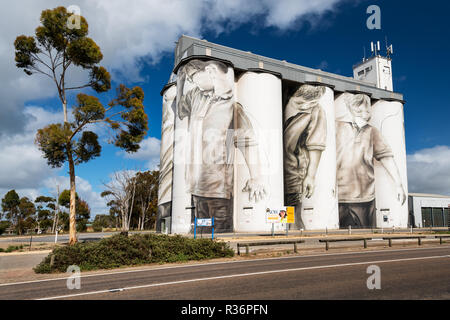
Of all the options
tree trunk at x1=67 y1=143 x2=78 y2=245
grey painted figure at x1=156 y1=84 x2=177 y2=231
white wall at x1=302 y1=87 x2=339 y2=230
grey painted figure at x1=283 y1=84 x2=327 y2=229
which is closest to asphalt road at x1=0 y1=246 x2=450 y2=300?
tree trunk at x1=67 y1=143 x2=78 y2=245

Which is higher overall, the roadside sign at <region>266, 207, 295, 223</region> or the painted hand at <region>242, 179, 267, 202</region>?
the painted hand at <region>242, 179, 267, 202</region>

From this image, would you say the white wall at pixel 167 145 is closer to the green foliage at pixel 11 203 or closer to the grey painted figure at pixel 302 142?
the grey painted figure at pixel 302 142

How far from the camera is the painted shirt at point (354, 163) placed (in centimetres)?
4934

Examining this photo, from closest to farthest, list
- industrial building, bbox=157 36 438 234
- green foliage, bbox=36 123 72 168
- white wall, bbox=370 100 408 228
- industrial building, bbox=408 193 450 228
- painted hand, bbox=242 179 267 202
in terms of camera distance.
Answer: green foliage, bbox=36 123 72 168 < industrial building, bbox=157 36 438 234 < painted hand, bbox=242 179 267 202 < white wall, bbox=370 100 408 228 < industrial building, bbox=408 193 450 228

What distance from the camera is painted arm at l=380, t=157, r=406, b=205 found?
52.8 m

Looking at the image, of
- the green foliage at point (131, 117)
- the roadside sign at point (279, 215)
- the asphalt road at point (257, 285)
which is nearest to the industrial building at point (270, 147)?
the roadside sign at point (279, 215)

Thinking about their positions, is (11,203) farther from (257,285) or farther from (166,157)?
(257,285)

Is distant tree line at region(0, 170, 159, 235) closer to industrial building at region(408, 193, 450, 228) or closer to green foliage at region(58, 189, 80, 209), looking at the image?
green foliage at region(58, 189, 80, 209)

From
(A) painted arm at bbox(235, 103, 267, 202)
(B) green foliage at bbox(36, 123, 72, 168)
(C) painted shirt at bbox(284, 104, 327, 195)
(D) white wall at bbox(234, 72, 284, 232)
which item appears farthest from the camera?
(C) painted shirt at bbox(284, 104, 327, 195)

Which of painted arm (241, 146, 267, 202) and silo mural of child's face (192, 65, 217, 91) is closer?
silo mural of child's face (192, 65, 217, 91)

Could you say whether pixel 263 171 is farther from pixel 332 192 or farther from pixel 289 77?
pixel 289 77

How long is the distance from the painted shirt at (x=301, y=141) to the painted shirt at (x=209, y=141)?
11.3 m

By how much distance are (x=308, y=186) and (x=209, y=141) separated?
54.6ft
